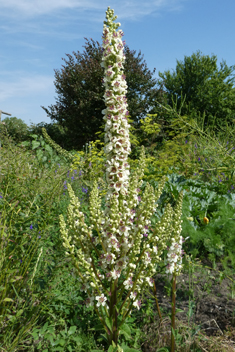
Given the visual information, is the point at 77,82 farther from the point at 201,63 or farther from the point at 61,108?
the point at 201,63

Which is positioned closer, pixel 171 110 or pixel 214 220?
pixel 171 110

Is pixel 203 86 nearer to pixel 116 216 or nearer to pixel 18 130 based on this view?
pixel 18 130

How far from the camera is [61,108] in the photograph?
1909 centimetres

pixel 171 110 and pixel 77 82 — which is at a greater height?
pixel 77 82

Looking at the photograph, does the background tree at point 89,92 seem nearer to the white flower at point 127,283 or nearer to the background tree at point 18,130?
the background tree at point 18,130

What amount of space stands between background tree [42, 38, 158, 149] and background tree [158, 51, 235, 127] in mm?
8216

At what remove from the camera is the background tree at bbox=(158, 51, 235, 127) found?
26641 mm

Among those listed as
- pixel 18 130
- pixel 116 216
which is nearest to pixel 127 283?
pixel 116 216

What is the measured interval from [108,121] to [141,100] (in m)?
16.0

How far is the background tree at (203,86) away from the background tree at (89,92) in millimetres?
8216

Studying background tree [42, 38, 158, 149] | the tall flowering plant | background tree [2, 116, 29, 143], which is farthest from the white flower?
background tree [2, 116, 29, 143]

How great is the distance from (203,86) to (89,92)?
14.9m

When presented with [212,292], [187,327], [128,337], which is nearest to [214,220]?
[212,292]

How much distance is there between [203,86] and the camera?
2725 centimetres
